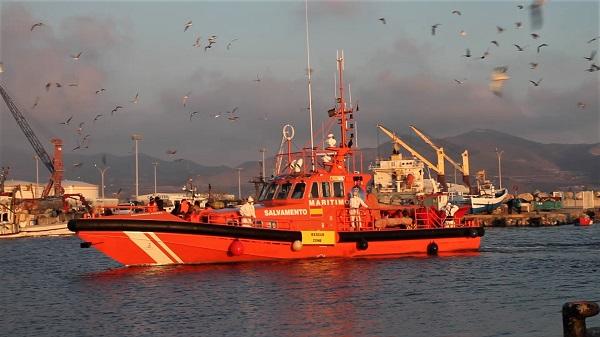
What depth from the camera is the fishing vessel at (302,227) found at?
26172 millimetres

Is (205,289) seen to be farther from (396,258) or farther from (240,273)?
(396,258)

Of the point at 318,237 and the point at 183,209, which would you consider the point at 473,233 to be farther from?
the point at 183,209

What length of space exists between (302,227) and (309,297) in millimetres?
7502

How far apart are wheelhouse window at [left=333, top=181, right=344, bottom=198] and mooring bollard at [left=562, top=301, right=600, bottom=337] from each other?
16281 mm

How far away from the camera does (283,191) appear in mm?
28922

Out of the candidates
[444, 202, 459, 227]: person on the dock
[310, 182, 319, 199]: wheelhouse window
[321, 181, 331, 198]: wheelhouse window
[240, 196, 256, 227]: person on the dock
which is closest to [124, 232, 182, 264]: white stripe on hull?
[240, 196, 256, 227]: person on the dock

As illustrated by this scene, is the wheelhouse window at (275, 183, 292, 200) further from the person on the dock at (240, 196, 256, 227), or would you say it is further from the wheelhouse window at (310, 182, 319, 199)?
the person on the dock at (240, 196, 256, 227)

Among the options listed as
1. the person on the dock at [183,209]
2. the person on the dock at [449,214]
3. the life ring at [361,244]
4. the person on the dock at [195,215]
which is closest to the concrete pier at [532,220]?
the person on the dock at [449,214]

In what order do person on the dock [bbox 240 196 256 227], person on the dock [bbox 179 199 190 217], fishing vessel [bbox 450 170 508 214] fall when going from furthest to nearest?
1. fishing vessel [bbox 450 170 508 214]
2. person on the dock [bbox 179 199 190 217]
3. person on the dock [bbox 240 196 256 227]

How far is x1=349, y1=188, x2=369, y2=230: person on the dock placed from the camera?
2892 centimetres

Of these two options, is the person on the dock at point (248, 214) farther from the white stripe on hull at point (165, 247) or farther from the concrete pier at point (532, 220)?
the concrete pier at point (532, 220)

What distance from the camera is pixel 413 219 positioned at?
3094 cm

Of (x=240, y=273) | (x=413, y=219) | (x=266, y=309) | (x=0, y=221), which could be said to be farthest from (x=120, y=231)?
(x=0, y=221)

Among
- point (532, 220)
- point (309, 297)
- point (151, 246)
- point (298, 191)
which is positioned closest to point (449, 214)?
point (298, 191)
